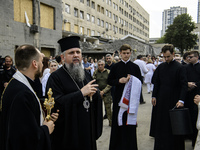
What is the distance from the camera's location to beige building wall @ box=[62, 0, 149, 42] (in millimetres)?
32844

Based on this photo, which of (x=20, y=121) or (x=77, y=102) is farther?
(x=77, y=102)

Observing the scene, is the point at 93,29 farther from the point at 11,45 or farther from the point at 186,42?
the point at 11,45

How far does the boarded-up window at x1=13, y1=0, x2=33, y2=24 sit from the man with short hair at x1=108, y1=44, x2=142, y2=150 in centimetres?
1174

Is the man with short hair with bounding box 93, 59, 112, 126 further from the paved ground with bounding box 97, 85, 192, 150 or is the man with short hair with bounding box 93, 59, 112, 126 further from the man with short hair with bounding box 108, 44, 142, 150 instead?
the man with short hair with bounding box 108, 44, 142, 150

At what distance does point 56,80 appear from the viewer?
2.84 meters

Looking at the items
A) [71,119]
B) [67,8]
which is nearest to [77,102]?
[71,119]

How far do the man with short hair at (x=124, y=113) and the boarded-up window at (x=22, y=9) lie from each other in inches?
462

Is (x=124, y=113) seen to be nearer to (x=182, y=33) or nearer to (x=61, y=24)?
(x=61, y=24)

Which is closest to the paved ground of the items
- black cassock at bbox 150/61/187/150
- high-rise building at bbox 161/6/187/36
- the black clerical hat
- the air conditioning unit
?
black cassock at bbox 150/61/187/150

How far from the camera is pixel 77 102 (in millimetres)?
2611

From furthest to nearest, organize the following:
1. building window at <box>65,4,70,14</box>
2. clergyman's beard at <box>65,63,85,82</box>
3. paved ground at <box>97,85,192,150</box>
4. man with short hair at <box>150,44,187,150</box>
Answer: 1. building window at <box>65,4,70,14</box>
2. paved ground at <box>97,85,192,150</box>
3. man with short hair at <box>150,44,187,150</box>
4. clergyman's beard at <box>65,63,85,82</box>

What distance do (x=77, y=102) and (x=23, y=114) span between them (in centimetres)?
95

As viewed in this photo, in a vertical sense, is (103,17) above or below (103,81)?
above

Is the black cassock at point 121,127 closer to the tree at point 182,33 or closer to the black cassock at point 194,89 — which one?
the black cassock at point 194,89
